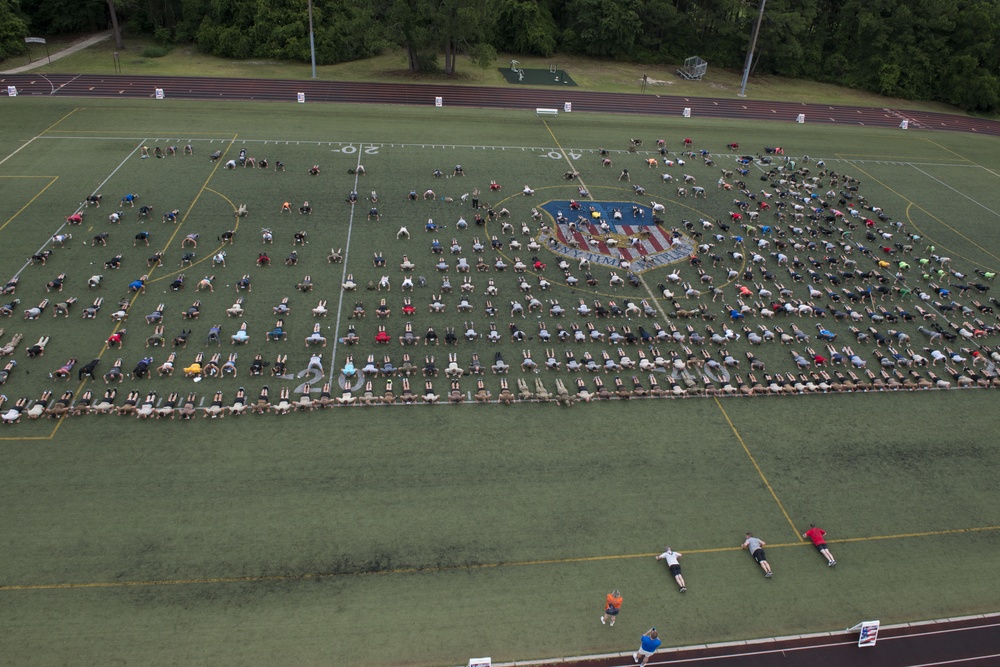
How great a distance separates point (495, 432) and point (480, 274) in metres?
16.9

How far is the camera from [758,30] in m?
105

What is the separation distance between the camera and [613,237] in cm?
5625

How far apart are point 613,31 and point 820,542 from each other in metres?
103

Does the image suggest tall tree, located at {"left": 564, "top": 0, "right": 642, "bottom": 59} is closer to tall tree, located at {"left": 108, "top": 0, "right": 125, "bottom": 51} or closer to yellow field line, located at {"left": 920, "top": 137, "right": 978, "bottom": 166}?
yellow field line, located at {"left": 920, "top": 137, "right": 978, "bottom": 166}

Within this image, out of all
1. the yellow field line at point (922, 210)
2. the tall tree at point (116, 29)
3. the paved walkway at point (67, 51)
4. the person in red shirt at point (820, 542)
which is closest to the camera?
the person in red shirt at point (820, 542)

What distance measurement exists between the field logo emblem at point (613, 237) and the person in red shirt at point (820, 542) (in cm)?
2533

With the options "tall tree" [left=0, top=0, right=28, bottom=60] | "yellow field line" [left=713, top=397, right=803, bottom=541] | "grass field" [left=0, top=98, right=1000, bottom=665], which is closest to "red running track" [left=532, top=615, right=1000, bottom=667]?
"grass field" [left=0, top=98, right=1000, bottom=665]

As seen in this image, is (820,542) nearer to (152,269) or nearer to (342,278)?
(342,278)

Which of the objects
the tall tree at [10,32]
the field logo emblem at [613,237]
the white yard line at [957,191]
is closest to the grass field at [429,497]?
the field logo emblem at [613,237]

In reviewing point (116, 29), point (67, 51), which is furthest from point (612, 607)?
point (67, 51)

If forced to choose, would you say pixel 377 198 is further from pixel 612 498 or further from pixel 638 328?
pixel 612 498

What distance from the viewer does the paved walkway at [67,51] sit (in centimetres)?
8776

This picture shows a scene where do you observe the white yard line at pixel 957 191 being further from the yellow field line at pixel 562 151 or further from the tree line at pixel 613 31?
the yellow field line at pixel 562 151

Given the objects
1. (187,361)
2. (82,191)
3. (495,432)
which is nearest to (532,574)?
(495,432)
